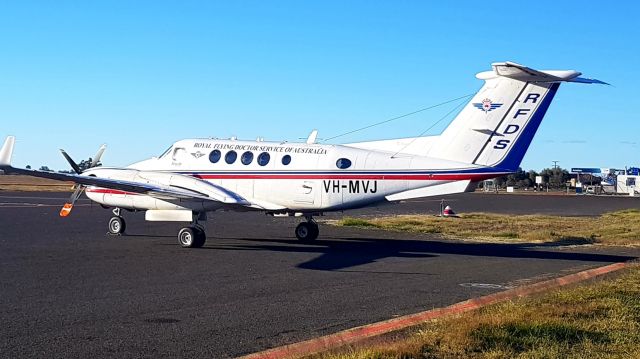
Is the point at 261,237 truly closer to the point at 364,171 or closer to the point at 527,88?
the point at 364,171

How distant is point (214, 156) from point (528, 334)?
15894 mm

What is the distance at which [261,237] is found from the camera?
980 inches

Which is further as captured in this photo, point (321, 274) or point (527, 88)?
point (527, 88)

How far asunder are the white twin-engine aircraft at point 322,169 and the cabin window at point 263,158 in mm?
34

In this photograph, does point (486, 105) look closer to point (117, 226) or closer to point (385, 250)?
point (385, 250)

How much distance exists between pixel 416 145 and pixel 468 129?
171 centimetres

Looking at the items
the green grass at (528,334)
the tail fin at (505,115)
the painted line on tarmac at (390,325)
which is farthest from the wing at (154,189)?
the green grass at (528,334)

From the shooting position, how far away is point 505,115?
19.2 m

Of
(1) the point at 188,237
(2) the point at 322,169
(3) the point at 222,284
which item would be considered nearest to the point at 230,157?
(2) the point at 322,169

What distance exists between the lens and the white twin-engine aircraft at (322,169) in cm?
1914

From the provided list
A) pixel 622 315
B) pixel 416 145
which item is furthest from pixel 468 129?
pixel 622 315

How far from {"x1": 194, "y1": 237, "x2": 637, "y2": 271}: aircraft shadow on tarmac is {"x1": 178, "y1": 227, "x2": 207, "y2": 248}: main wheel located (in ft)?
1.76

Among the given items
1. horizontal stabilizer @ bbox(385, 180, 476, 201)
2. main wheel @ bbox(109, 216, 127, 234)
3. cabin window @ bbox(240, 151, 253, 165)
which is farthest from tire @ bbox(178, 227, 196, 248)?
horizontal stabilizer @ bbox(385, 180, 476, 201)

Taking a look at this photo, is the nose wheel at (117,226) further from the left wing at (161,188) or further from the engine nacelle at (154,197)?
the left wing at (161,188)
